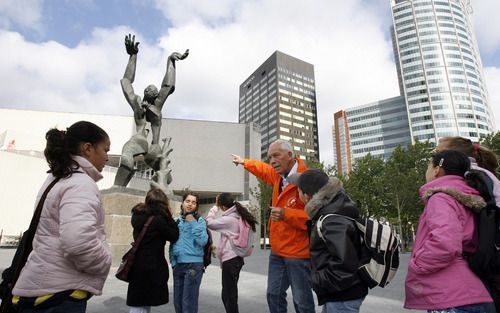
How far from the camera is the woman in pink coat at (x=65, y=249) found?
5.37 ft

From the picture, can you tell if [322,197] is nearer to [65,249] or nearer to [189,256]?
[65,249]

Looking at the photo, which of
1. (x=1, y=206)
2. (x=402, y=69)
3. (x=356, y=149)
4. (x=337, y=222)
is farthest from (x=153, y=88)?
(x=356, y=149)

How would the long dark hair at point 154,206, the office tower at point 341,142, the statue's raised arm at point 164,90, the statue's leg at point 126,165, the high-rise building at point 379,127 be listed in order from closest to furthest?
1. the long dark hair at point 154,206
2. the statue's leg at point 126,165
3. the statue's raised arm at point 164,90
4. the high-rise building at point 379,127
5. the office tower at point 341,142

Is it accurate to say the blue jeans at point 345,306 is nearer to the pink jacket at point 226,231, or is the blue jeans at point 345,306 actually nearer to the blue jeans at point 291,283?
the blue jeans at point 291,283

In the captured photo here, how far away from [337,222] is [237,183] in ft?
118

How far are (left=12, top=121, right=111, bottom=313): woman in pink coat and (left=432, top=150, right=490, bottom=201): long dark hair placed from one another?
8.17ft

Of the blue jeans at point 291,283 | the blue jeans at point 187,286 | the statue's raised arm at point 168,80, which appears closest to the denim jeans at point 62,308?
the blue jeans at point 291,283

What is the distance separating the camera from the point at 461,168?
221cm

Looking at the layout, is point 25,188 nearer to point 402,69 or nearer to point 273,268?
point 273,268

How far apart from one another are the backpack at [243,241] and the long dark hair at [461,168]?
238cm

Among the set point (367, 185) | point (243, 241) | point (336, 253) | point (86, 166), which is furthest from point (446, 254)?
point (367, 185)

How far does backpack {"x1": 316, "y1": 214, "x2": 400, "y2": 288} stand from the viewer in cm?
204

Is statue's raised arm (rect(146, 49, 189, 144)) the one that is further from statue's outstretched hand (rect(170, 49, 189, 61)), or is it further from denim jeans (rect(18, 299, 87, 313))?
denim jeans (rect(18, 299, 87, 313))

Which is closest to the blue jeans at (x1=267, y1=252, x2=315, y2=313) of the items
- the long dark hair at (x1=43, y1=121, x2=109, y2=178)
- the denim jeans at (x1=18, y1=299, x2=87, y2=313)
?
the denim jeans at (x1=18, y1=299, x2=87, y2=313)
